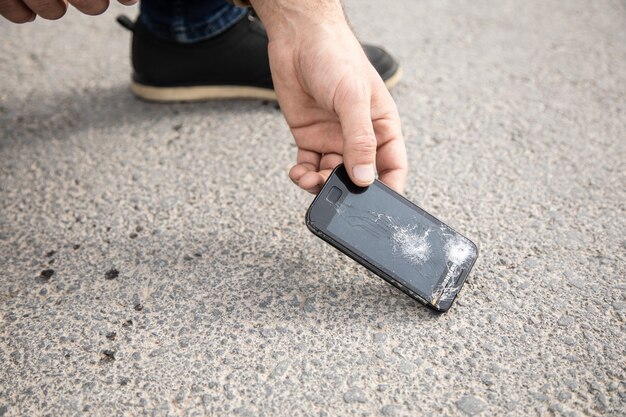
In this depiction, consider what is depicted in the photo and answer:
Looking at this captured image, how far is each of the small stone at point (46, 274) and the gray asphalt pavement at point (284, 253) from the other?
12mm

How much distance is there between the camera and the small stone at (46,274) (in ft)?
4.10

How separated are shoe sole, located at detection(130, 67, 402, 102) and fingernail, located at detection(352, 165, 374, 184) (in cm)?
70

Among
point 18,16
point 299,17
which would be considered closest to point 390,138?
point 299,17

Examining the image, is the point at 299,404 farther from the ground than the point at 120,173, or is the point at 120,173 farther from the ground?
the point at 299,404

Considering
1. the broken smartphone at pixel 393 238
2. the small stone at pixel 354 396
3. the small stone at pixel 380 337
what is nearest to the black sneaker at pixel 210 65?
the broken smartphone at pixel 393 238

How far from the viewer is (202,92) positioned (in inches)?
70.6

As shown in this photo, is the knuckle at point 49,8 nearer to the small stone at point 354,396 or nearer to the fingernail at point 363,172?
the fingernail at point 363,172

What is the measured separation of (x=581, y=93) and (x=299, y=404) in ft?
4.75

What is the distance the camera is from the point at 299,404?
39.9 inches

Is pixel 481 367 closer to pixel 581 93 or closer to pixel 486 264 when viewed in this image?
pixel 486 264

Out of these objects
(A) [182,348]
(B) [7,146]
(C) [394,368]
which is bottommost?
(B) [7,146]

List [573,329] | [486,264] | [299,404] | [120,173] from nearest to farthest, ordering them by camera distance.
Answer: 1. [299,404]
2. [573,329]
3. [486,264]
4. [120,173]

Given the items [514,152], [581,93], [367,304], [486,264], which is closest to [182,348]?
[367,304]

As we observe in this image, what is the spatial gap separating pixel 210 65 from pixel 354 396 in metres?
1.14
